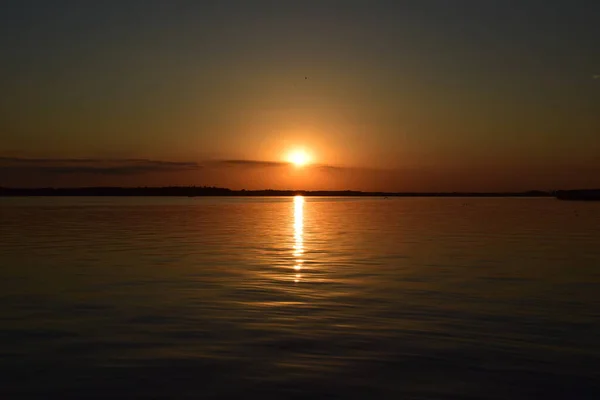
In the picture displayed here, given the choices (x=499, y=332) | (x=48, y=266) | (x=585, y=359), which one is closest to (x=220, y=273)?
(x=48, y=266)

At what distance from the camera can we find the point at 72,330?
15195mm

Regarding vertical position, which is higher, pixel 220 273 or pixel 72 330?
pixel 220 273

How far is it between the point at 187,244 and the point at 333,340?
25462mm

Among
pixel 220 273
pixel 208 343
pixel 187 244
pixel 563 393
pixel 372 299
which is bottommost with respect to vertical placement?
pixel 563 393

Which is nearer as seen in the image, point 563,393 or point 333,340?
point 563,393

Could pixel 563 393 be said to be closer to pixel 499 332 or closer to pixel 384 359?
pixel 384 359

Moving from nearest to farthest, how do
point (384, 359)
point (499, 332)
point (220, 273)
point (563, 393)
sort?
1. point (563, 393)
2. point (384, 359)
3. point (499, 332)
4. point (220, 273)

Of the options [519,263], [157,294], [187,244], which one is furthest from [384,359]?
[187,244]

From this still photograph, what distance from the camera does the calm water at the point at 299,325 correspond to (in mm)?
11133

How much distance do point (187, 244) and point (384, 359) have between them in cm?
2721

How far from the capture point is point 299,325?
15727 millimetres

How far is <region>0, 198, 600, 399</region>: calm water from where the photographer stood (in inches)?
438

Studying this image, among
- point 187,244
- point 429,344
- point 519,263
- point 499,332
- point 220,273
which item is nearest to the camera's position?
point 429,344

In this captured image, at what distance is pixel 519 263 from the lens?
29266 mm
